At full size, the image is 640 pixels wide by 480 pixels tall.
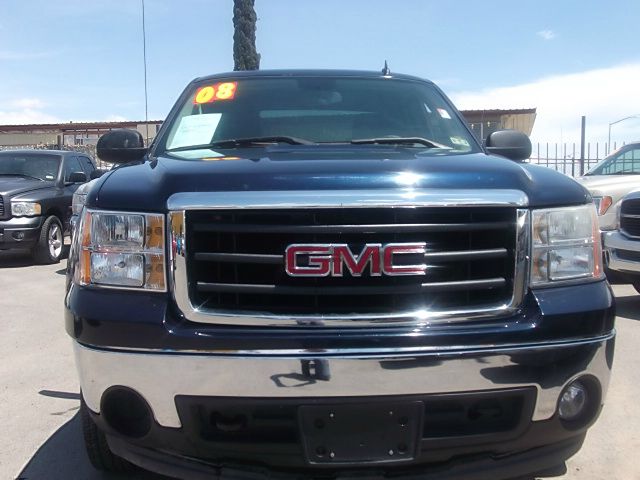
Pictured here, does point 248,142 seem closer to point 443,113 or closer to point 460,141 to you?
point 460,141

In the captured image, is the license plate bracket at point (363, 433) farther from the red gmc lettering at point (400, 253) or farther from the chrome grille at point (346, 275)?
the red gmc lettering at point (400, 253)

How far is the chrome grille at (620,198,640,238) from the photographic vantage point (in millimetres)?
6609

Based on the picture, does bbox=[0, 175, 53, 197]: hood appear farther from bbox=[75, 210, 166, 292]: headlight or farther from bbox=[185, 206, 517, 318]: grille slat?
bbox=[185, 206, 517, 318]: grille slat

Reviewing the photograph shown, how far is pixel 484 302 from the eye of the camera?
238cm

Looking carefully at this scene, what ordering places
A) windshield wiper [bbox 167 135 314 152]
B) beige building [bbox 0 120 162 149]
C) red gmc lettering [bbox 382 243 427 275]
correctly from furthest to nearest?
beige building [bbox 0 120 162 149]
windshield wiper [bbox 167 135 314 152]
red gmc lettering [bbox 382 243 427 275]

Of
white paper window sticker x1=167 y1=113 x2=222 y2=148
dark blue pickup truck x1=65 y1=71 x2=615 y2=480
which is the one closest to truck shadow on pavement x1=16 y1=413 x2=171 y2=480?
dark blue pickup truck x1=65 y1=71 x2=615 y2=480

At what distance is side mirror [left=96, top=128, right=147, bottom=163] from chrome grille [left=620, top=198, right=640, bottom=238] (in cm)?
499

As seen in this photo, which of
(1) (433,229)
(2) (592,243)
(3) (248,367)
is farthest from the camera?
(2) (592,243)

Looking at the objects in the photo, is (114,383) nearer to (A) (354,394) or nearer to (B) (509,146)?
(A) (354,394)

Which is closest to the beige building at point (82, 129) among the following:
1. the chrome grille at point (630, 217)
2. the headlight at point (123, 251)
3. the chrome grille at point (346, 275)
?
the chrome grille at point (630, 217)

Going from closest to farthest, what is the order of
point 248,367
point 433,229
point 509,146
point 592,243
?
1. point 248,367
2. point 433,229
3. point 592,243
4. point 509,146

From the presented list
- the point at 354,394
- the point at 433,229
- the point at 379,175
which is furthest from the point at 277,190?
the point at 354,394

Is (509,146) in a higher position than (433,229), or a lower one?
higher

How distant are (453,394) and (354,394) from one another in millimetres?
326
